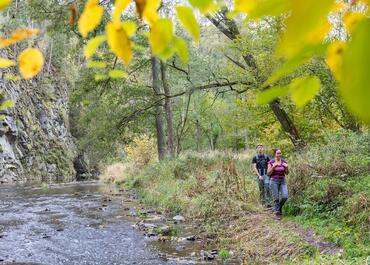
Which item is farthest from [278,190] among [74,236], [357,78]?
[357,78]

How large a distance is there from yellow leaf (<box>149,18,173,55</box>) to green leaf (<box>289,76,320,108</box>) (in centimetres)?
30

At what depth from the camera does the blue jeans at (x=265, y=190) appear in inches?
413

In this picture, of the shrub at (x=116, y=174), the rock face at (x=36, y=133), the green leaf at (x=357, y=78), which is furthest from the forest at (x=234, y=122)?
the rock face at (x=36, y=133)

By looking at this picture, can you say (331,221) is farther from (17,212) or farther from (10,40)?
(17,212)

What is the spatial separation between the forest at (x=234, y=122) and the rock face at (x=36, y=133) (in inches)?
428

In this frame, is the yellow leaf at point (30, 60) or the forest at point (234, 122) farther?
the yellow leaf at point (30, 60)

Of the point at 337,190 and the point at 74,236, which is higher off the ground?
the point at 337,190

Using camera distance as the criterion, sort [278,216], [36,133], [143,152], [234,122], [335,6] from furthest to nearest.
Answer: [36,133], [143,152], [234,122], [278,216], [335,6]

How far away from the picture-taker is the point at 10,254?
821 centimetres

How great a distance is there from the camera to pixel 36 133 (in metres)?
35.4

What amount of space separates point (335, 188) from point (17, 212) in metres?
9.54

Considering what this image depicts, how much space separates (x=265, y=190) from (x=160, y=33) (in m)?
10.1

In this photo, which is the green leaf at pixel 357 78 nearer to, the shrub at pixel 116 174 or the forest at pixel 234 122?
the forest at pixel 234 122

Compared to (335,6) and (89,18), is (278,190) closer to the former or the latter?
(89,18)
